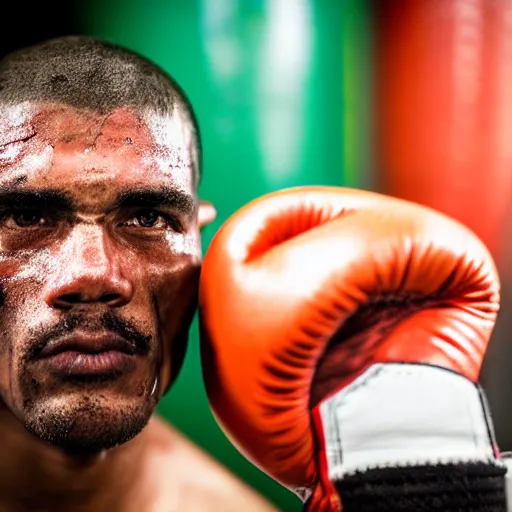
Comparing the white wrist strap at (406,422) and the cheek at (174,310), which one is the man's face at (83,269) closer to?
the cheek at (174,310)

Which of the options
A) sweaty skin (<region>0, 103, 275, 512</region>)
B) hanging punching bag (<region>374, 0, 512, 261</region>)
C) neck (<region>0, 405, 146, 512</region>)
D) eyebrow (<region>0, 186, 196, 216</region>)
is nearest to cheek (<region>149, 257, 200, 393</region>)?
sweaty skin (<region>0, 103, 275, 512</region>)

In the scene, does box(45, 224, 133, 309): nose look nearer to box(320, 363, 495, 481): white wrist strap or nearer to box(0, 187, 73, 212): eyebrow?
box(0, 187, 73, 212): eyebrow

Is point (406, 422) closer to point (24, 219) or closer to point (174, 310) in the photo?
point (174, 310)

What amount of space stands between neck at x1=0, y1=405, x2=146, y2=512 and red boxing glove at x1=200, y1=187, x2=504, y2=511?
0.32 metres

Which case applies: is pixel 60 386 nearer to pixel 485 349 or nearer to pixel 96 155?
pixel 96 155

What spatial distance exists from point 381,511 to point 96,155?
2.08ft

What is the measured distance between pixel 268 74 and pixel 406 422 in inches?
29.1

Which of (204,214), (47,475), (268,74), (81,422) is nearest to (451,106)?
(268,74)

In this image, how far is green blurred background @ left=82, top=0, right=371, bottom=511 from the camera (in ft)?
3.94

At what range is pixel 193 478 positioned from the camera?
4.07 ft

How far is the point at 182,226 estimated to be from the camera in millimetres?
991

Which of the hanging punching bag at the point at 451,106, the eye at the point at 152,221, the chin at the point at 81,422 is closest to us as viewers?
the chin at the point at 81,422

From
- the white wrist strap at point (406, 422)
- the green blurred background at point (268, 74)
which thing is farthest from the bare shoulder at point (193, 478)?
the white wrist strap at point (406, 422)

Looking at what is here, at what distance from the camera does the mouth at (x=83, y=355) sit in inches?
32.2
